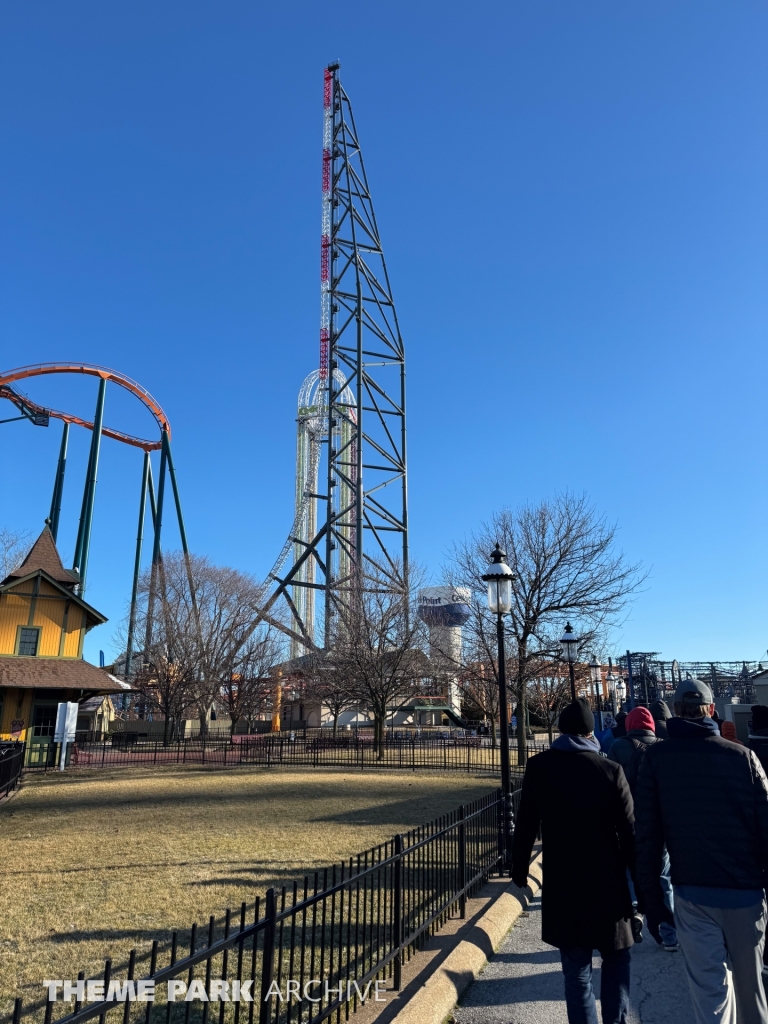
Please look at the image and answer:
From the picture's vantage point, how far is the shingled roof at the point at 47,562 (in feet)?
91.6

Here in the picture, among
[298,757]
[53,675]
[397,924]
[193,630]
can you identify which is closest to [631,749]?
[397,924]

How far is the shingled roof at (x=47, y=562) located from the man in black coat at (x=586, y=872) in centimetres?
2776

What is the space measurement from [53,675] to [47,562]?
17.6 feet

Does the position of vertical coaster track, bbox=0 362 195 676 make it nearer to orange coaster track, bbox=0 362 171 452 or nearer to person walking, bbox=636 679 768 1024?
orange coaster track, bbox=0 362 171 452

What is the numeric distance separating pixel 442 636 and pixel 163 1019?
25.6 meters

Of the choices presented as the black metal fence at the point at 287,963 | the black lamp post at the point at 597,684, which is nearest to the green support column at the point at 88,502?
the black lamp post at the point at 597,684

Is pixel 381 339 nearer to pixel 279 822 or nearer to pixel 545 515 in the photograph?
pixel 545 515

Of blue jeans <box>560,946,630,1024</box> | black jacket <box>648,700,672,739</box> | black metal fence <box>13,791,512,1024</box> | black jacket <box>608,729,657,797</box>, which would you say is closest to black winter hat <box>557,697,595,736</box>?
blue jeans <box>560,946,630,1024</box>

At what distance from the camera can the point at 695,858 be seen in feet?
10.6

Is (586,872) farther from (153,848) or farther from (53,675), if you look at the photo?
(53,675)

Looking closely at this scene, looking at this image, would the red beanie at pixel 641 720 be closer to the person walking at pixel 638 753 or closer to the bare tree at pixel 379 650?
the person walking at pixel 638 753

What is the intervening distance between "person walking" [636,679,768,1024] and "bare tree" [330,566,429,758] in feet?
80.2

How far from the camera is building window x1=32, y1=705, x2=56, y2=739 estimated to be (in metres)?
26.0

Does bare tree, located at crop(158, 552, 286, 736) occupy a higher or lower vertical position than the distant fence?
higher
